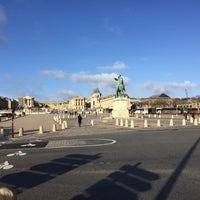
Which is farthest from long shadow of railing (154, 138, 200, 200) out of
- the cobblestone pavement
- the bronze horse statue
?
the bronze horse statue

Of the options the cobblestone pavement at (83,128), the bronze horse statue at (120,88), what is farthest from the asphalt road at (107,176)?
the bronze horse statue at (120,88)

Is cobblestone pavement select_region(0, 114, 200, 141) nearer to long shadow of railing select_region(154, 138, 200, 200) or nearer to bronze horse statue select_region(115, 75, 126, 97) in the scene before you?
long shadow of railing select_region(154, 138, 200, 200)

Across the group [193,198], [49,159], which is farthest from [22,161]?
[193,198]

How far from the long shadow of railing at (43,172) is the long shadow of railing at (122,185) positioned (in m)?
1.64

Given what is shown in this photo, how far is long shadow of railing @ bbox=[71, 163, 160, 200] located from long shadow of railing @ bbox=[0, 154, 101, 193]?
164 cm

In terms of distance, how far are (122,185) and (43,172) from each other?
120 inches

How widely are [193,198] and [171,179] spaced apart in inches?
69.1

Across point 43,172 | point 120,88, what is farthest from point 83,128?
point 120,88

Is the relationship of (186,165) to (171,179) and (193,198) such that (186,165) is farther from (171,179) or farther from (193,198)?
Result: (193,198)

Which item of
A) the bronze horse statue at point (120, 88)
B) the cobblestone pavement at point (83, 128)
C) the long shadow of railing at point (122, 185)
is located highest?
the bronze horse statue at point (120, 88)

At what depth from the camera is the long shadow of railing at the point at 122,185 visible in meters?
6.97

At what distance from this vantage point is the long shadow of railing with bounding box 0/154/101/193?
330 inches

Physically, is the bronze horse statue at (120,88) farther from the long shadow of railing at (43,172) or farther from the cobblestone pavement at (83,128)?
the long shadow of railing at (43,172)

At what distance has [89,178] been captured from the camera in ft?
28.7
